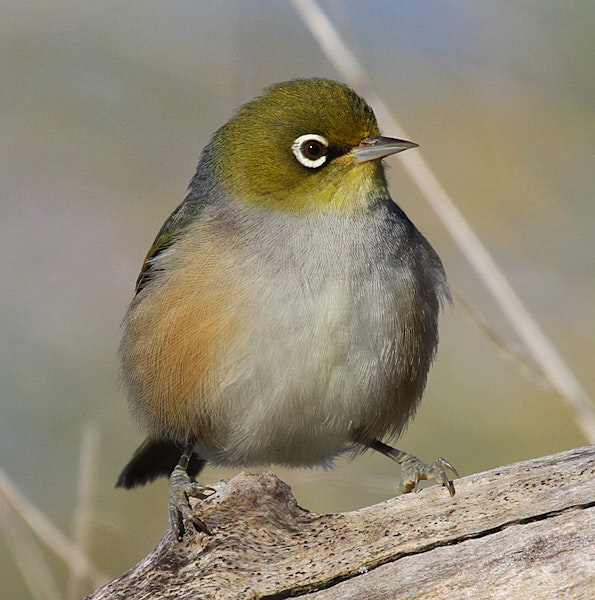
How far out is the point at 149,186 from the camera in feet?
31.8

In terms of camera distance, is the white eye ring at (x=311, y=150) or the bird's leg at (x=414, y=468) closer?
the bird's leg at (x=414, y=468)

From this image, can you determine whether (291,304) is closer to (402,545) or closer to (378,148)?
(378,148)

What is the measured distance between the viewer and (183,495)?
15.2 ft

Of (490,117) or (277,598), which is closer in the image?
(277,598)

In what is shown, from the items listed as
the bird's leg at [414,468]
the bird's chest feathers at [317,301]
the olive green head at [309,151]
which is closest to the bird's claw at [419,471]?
the bird's leg at [414,468]

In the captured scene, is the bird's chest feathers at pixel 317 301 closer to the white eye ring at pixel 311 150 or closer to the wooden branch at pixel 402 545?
the white eye ring at pixel 311 150

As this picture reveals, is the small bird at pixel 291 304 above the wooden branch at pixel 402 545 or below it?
above

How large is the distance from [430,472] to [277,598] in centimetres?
127

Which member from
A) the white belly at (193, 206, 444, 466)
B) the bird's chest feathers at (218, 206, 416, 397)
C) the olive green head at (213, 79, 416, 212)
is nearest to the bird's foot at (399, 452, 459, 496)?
the white belly at (193, 206, 444, 466)

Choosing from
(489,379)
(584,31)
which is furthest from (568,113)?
(489,379)

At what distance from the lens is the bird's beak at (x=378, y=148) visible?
4.76 m

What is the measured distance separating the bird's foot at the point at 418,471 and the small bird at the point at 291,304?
10mm

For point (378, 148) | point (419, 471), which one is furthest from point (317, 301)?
point (419, 471)

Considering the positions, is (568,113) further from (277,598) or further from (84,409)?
(277,598)
